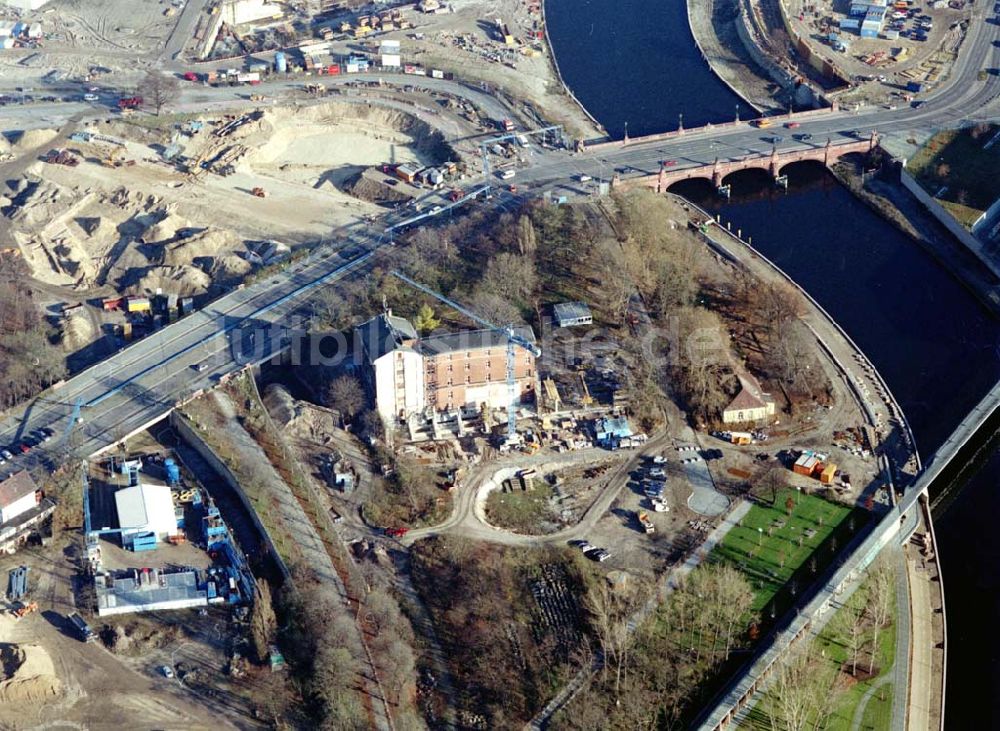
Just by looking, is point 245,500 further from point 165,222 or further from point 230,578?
point 165,222

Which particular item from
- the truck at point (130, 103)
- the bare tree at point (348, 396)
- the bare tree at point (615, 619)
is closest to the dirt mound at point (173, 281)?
the bare tree at point (348, 396)

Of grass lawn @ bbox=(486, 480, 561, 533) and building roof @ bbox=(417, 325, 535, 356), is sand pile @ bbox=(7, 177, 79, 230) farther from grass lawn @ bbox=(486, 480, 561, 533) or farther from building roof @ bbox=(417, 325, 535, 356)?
grass lawn @ bbox=(486, 480, 561, 533)

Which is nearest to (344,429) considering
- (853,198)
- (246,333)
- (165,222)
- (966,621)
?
(246,333)

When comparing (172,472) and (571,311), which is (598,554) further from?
(172,472)

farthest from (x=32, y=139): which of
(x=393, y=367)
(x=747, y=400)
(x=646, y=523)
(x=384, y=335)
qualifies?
(x=646, y=523)

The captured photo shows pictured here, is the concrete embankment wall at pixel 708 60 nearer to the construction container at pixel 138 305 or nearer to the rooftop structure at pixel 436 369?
the rooftop structure at pixel 436 369

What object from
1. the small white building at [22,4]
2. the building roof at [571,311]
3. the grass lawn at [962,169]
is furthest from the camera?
the small white building at [22,4]

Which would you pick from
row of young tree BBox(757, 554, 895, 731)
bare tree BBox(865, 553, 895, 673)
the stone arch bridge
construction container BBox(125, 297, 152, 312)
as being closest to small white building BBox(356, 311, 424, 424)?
construction container BBox(125, 297, 152, 312)

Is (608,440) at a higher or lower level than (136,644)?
higher
